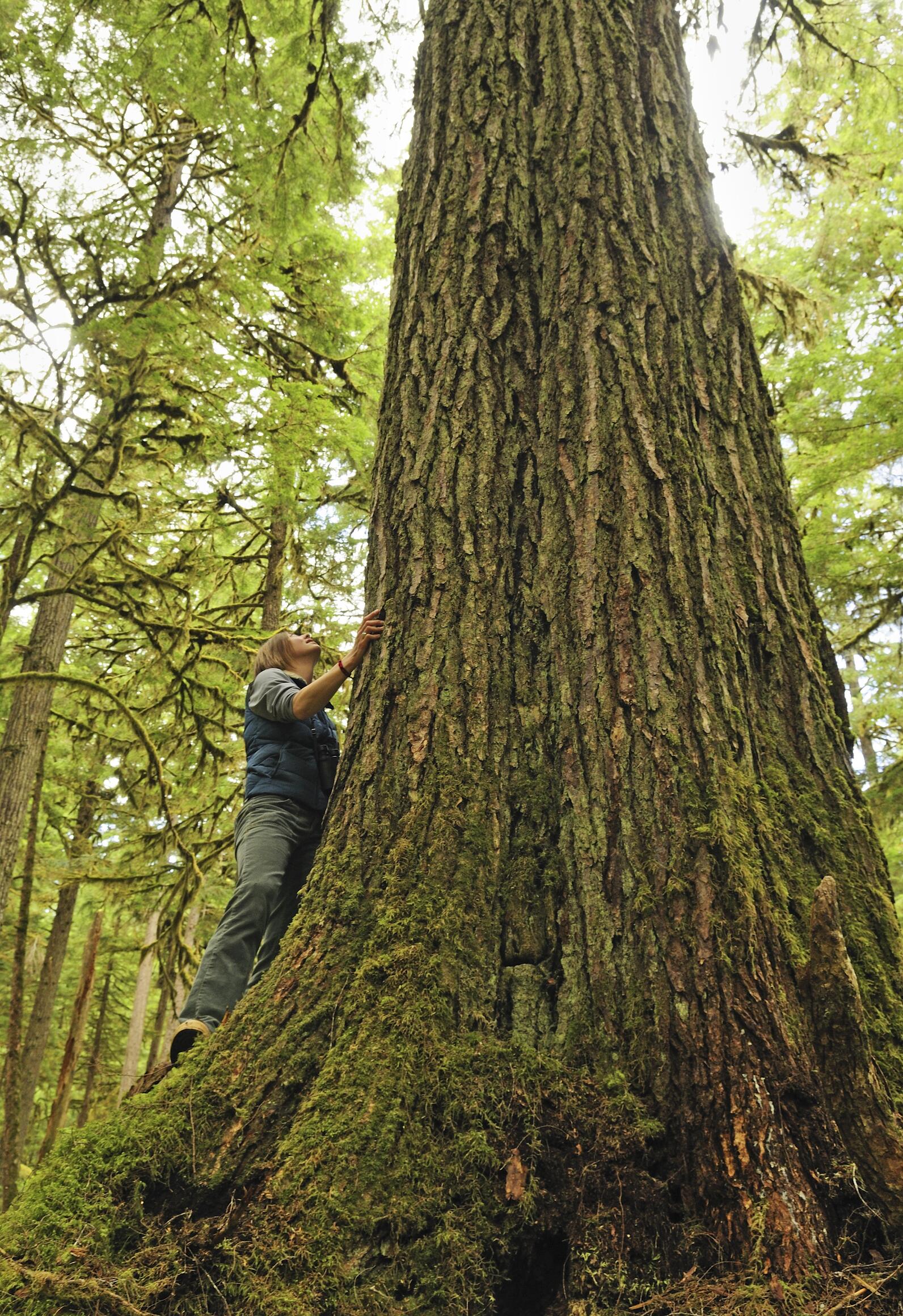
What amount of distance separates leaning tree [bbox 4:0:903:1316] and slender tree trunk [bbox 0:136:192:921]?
478 centimetres

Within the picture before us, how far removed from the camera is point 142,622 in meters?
6.66

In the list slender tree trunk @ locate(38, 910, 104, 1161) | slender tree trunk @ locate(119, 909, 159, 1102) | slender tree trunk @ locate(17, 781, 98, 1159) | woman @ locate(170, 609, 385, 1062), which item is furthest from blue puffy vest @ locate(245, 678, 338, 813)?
slender tree trunk @ locate(119, 909, 159, 1102)

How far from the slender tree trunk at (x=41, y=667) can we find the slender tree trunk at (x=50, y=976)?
1.94 metres

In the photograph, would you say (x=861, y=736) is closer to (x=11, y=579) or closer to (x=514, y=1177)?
(x=11, y=579)

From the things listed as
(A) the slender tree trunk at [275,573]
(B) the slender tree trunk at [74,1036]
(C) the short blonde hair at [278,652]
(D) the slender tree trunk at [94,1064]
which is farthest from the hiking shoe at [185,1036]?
(D) the slender tree trunk at [94,1064]

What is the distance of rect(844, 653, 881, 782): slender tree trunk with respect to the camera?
755cm

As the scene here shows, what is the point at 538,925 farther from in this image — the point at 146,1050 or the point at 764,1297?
the point at 146,1050

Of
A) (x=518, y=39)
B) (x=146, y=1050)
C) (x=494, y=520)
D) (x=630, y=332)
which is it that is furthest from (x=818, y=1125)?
(x=146, y=1050)

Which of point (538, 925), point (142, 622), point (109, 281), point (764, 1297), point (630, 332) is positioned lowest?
point (764, 1297)

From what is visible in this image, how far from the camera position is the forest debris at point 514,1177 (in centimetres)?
147

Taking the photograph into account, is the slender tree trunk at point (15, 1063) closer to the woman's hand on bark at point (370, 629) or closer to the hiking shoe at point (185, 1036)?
the hiking shoe at point (185, 1036)

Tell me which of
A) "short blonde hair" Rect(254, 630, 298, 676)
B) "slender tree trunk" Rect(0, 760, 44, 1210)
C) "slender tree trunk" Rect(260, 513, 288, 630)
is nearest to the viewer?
"short blonde hair" Rect(254, 630, 298, 676)

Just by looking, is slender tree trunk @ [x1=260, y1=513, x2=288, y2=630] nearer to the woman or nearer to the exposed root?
the woman

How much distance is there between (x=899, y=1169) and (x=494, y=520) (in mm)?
1657
